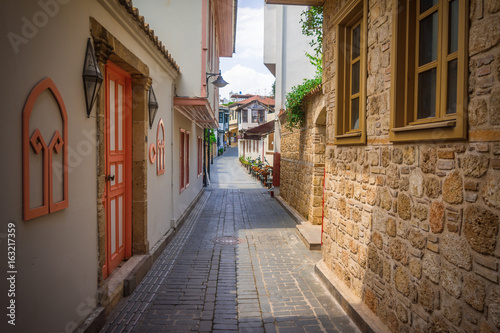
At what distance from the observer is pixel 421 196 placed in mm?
2828

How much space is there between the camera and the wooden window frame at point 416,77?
2309 millimetres

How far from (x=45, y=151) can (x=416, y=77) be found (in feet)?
10.1

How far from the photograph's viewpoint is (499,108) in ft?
6.63

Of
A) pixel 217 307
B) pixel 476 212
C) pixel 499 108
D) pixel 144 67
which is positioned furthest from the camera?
pixel 144 67

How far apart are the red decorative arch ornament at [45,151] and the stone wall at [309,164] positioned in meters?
5.78

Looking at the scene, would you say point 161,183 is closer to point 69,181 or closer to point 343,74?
point 69,181

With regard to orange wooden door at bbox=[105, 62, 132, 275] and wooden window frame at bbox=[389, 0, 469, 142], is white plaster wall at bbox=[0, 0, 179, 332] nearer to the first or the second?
orange wooden door at bbox=[105, 62, 132, 275]

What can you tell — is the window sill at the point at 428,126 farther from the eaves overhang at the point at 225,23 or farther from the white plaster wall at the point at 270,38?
the white plaster wall at the point at 270,38

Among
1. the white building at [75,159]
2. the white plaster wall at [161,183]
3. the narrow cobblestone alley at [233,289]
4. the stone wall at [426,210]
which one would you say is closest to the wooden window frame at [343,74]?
the stone wall at [426,210]

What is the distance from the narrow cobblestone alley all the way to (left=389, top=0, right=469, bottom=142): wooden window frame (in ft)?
7.31

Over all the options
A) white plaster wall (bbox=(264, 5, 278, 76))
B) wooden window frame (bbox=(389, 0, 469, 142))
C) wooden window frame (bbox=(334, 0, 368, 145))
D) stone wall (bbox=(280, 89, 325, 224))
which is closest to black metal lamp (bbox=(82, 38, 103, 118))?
wooden window frame (bbox=(389, 0, 469, 142))

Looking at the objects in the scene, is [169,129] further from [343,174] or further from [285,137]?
[285,137]

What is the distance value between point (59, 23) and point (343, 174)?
3.55 meters

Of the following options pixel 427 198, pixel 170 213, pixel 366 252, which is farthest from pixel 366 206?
pixel 170 213
